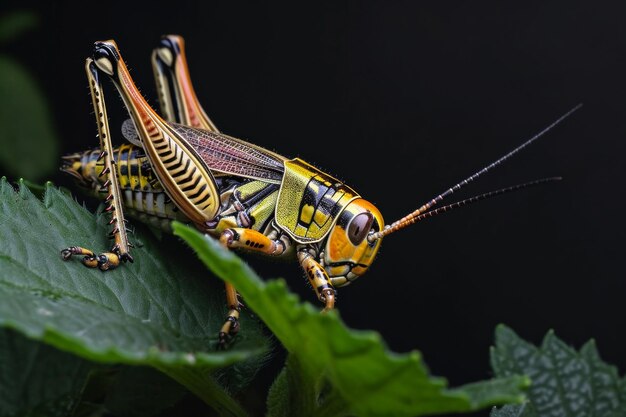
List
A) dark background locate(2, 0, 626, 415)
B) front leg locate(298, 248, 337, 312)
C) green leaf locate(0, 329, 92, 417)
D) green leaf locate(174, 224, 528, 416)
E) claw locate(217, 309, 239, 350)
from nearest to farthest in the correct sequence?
green leaf locate(174, 224, 528, 416) → green leaf locate(0, 329, 92, 417) → claw locate(217, 309, 239, 350) → front leg locate(298, 248, 337, 312) → dark background locate(2, 0, 626, 415)

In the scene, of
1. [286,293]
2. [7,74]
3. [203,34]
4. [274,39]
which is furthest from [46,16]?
[286,293]

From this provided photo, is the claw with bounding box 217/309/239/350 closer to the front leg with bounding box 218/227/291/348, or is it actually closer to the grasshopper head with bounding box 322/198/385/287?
the front leg with bounding box 218/227/291/348

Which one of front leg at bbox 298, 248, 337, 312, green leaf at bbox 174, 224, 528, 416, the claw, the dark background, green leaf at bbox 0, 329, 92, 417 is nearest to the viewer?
green leaf at bbox 174, 224, 528, 416

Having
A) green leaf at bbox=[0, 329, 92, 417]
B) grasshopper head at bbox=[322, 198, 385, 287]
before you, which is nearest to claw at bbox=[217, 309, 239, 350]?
green leaf at bbox=[0, 329, 92, 417]

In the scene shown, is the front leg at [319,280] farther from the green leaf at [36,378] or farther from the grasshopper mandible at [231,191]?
the green leaf at [36,378]

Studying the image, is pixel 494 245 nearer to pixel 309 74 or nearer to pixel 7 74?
pixel 309 74

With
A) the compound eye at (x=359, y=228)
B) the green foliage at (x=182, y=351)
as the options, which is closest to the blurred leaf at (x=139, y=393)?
the green foliage at (x=182, y=351)
